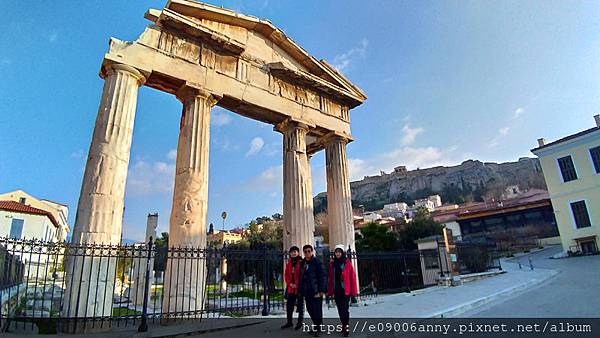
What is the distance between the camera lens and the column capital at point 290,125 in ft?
39.2

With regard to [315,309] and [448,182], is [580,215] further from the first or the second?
[448,182]

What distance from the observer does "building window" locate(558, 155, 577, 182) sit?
21.9 m

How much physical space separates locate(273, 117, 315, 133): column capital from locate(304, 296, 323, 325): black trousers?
7.21 m

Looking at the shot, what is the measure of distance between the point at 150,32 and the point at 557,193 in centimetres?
2576

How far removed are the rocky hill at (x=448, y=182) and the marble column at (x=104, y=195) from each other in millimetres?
69789

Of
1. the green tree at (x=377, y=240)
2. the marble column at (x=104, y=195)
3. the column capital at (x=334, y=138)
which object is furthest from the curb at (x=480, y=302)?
the green tree at (x=377, y=240)

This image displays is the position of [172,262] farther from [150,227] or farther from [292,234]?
[150,227]

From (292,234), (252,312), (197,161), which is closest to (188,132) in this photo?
(197,161)

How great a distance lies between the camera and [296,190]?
36.8ft

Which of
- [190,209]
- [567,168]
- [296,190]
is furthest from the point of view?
[567,168]

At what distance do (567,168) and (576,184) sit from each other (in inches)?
46.4

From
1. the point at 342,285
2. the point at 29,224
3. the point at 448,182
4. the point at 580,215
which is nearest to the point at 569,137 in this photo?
the point at 580,215

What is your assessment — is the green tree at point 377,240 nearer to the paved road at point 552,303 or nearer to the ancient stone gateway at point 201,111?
the ancient stone gateway at point 201,111

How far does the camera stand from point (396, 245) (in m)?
19.8
